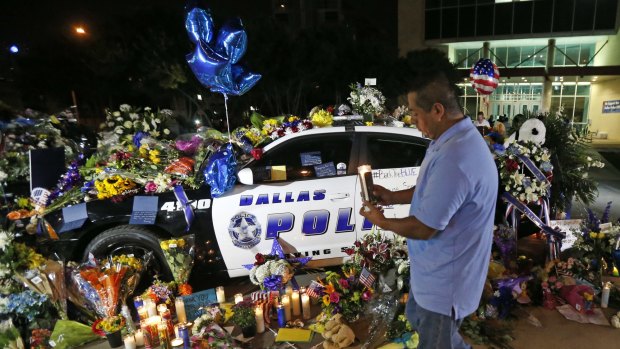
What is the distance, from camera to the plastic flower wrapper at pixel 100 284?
3232 millimetres

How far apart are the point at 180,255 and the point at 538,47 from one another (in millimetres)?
26121

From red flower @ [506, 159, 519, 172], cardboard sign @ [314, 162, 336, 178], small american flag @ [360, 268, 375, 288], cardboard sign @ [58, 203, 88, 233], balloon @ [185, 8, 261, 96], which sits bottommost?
small american flag @ [360, 268, 375, 288]

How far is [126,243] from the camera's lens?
12.0ft

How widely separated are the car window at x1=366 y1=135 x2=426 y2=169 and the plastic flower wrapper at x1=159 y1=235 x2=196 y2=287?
1.93m

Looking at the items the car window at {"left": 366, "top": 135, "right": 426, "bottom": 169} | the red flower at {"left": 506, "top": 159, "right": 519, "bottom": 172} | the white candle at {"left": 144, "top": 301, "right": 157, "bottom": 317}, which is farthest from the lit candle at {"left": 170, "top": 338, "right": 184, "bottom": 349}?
the red flower at {"left": 506, "top": 159, "right": 519, "bottom": 172}

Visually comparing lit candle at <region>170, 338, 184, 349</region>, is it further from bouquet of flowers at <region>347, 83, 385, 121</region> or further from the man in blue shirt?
bouquet of flowers at <region>347, 83, 385, 121</region>

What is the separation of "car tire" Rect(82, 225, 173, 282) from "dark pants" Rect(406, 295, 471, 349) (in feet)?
8.72

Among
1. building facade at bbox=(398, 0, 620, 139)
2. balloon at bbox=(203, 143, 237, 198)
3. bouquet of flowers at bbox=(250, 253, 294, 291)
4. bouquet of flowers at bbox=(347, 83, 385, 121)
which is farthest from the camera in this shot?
building facade at bbox=(398, 0, 620, 139)

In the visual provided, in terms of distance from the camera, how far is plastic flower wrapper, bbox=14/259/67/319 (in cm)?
314

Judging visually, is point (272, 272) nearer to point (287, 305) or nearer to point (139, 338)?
point (287, 305)

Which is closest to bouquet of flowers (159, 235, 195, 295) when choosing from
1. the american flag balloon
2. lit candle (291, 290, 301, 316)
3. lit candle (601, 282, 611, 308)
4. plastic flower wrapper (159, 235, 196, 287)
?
plastic flower wrapper (159, 235, 196, 287)

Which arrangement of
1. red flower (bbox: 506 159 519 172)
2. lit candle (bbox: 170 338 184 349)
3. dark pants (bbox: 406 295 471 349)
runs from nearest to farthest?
dark pants (bbox: 406 295 471 349) < lit candle (bbox: 170 338 184 349) < red flower (bbox: 506 159 519 172)

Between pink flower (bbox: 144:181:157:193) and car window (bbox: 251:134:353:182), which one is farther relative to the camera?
car window (bbox: 251:134:353:182)

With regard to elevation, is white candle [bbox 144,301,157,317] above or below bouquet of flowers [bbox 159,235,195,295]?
below
